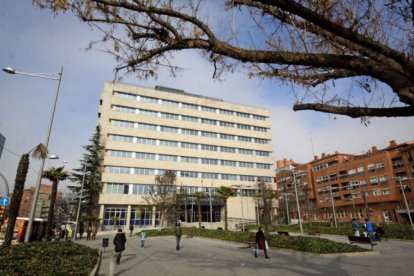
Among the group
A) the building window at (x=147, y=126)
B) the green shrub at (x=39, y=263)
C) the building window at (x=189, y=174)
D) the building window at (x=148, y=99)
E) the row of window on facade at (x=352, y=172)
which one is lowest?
the green shrub at (x=39, y=263)

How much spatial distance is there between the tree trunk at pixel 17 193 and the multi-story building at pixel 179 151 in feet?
113

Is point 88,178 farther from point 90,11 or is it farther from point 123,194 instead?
point 90,11

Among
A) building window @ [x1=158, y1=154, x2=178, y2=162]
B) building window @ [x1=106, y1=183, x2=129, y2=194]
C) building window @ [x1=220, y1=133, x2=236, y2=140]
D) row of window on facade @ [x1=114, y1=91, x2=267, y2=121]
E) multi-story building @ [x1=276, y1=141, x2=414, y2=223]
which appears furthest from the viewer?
building window @ [x1=220, y1=133, x2=236, y2=140]

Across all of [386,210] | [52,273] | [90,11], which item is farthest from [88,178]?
[386,210]

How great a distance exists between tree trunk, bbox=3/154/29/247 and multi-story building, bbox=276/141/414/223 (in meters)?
38.3

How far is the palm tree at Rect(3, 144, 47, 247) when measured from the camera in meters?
12.3

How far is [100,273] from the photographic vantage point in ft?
32.8

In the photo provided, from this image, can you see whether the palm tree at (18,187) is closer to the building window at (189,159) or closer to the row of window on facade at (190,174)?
the row of window on facade at (190,174)

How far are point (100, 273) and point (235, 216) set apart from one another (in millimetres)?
48736

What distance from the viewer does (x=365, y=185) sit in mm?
63188

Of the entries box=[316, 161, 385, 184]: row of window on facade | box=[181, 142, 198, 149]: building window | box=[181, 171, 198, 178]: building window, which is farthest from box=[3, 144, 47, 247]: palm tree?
box=[316, 161, 385, 184]: row of window on facade

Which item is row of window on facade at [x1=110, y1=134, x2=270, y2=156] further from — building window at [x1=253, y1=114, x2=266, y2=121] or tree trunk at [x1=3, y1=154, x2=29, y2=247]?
tree trunk at [x1=3, y1=154, x2=29, y2=247]

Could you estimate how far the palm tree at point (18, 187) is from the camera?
484 inches

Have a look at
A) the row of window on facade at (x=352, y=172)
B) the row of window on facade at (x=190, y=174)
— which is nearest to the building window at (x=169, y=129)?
the row of window on facade at (x=190, y=174)
